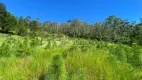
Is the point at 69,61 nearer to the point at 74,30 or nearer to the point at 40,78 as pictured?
the point at 40,78

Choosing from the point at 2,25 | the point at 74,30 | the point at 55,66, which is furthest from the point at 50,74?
the point at 74,30

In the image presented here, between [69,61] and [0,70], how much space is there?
1171mm

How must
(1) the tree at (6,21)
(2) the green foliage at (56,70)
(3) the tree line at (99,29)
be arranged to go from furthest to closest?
(3) the tree line at (99,29)
(1) the tree at (6,21)
(2) the green foliage at (56,70)

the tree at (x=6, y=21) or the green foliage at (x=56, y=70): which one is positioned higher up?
the tree at (x=6, y=21)

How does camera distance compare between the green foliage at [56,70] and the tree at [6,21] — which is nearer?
the green foliage at [56,70]

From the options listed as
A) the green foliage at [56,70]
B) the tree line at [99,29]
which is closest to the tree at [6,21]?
the tree line at [99,29]

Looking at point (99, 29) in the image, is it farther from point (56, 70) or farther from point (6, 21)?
point (56, 70)

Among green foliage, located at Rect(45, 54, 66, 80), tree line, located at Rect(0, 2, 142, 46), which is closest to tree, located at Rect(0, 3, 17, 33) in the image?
tree line, located at Rect(0, 2, 142, 46)

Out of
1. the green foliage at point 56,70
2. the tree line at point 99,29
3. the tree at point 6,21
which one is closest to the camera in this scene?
the green foliage at point 56,70

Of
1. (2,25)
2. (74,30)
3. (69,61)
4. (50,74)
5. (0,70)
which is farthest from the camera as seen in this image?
(74,30)

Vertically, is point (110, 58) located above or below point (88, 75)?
above

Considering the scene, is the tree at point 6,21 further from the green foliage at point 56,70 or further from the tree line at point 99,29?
the green foliage at point 56,70

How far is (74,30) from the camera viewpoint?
40688 millimetres

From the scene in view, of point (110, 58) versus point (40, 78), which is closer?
point (40, 78)
